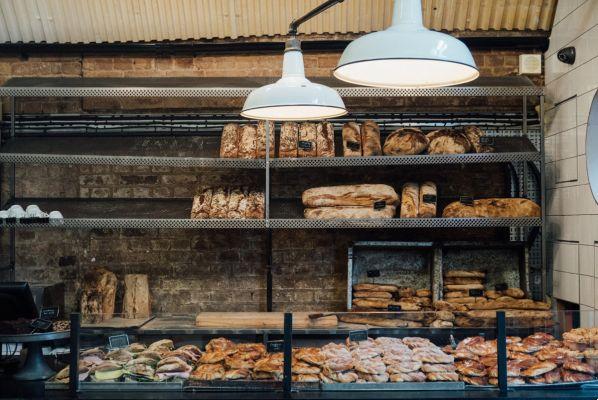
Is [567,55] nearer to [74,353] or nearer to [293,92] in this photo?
[293,92]

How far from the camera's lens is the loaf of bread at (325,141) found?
494cm

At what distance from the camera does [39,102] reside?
569 centimetres

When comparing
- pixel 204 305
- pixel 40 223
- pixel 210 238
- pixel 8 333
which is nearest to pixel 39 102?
pixel 40 223

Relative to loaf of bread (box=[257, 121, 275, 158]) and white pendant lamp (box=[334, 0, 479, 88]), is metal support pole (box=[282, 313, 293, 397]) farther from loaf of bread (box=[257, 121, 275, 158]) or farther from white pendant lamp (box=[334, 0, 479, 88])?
loaf of bread (box=[257, 121, 275, 158])

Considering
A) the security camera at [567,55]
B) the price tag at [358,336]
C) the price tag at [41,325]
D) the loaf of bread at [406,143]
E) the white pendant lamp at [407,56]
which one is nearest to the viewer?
the white pendant lamp at [407,56]

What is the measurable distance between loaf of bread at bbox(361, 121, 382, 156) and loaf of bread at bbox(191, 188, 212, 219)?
118 cm

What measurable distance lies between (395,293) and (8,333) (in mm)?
2705

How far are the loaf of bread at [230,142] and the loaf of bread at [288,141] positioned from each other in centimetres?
32

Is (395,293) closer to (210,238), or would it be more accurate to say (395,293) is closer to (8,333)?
(210,238)

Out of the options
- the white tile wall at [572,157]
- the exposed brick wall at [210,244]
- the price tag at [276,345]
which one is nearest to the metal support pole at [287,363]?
the price tag at [276,345]

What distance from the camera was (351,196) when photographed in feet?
16.2

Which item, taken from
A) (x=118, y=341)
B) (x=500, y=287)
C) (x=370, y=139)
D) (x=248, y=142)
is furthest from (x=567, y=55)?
(x=118, y=341)

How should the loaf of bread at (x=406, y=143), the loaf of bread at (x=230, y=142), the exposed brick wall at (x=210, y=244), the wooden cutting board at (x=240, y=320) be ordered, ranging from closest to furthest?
the wooden cutting board at (x=240, y=320)
the loaf of bread at (x=406, y=143)
the loaf of bread at (x=230, y=142)
the exposed brick wall at (x=210, y=244)

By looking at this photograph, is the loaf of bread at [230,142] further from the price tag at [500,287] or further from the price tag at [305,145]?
the price tag at [500,287]
